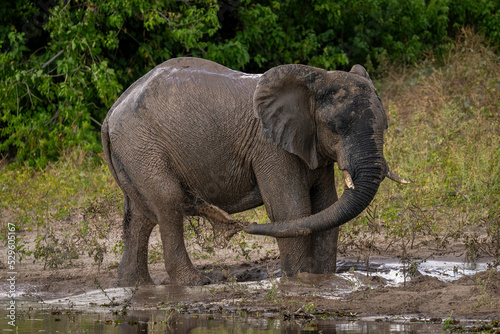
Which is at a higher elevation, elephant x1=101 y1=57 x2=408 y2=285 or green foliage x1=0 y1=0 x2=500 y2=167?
green foliage x1=0 y1=0 x2=500 y2=167

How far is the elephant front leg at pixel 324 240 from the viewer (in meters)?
6.93

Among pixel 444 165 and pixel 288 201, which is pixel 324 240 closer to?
pixel 288 201

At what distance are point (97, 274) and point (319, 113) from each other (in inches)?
116

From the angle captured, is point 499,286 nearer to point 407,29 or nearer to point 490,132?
point 490,132

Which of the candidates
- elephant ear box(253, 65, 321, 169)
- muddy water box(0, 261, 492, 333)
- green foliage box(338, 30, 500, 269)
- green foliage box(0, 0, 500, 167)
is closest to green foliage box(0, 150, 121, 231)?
green foliage box(0, 0, 500, 167)

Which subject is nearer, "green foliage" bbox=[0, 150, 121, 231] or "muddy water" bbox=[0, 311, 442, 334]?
"muddy water" bbox=[0, 311, 442, 334]

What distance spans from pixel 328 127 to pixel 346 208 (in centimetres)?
67

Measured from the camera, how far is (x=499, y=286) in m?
6.14

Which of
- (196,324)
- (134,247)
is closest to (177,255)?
(134,247)

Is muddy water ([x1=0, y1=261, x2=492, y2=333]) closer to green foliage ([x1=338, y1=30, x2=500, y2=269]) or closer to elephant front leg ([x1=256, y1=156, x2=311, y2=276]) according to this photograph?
elephant front leg ([x1=256, y1=156, x2=311, y2=276])

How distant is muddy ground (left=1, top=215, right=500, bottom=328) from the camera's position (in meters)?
5.78

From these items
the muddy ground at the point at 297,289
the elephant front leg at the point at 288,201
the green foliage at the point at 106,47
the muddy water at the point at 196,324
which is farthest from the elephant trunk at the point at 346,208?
the green foliage at the point at 106,47

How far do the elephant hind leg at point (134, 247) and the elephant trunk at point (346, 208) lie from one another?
Answer: 1.44 metres

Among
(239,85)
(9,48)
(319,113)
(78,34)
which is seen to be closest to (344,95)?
(319,113)
